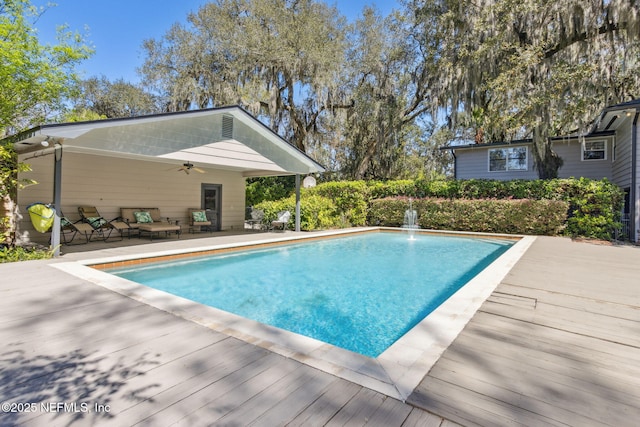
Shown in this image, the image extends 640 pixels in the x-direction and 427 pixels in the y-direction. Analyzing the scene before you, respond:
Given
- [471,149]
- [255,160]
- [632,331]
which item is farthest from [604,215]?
[255,160]

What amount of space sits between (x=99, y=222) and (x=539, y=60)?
43.9 ft

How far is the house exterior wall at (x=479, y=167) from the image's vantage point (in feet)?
42.9

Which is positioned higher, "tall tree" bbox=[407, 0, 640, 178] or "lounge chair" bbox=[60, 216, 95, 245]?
"tall tree" bbox=[407, 0, 640, 178]

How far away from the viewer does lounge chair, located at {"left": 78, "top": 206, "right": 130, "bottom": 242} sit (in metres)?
7.75

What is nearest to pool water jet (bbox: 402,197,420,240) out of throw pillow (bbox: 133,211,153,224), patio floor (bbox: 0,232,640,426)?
throw pillow (bbox: 133,211,153,224)

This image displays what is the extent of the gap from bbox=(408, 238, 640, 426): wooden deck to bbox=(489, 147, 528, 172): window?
36.0ft

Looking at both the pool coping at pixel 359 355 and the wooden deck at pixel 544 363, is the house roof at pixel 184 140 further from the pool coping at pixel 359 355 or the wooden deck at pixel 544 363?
the wooden deck at pixel 544 363

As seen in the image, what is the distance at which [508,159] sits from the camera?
13336 millimetres

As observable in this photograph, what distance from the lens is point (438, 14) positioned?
38.3 ft

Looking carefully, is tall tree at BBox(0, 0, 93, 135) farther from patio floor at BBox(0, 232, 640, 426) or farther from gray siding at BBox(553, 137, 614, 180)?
gray siding at BBox(553, 137, 614, 180)

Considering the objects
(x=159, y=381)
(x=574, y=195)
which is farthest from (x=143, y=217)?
(x=574, y=195)

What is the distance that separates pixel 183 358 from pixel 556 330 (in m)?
2.75

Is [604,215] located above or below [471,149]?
below

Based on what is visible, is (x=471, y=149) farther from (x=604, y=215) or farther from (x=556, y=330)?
(x=556, y=330)
